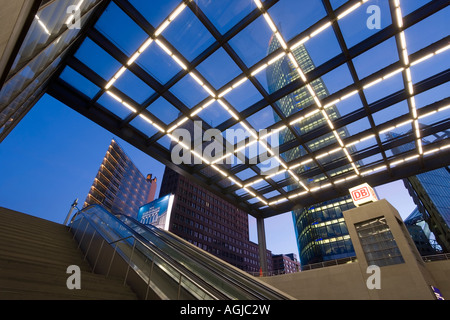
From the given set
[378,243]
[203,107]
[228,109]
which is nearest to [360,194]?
[378,243]

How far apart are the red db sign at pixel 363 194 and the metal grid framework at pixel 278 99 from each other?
44 cm

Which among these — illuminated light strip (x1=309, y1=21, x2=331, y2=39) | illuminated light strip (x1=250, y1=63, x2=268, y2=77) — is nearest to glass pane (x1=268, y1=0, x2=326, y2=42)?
illuminated light strip (x1=309, y1=21, x2=331, y2=39)

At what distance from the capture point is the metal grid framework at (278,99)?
7.75m

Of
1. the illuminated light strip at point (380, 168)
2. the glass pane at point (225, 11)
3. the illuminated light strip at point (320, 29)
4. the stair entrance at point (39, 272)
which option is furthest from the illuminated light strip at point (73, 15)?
the illuminated light strip at point (380, 168)

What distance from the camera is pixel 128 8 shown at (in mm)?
7309

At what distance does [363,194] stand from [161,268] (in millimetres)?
15124

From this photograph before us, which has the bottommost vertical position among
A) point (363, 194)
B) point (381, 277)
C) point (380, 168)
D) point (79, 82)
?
point (381, 277)

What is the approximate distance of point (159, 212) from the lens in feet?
115

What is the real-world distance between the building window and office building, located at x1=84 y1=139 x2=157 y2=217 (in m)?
67.8

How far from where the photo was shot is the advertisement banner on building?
33.7 meters

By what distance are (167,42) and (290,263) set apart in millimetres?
160104

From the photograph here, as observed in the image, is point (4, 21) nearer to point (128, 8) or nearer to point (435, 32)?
point (128, 8)

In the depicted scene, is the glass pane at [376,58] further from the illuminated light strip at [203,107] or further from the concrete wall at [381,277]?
the concrete wall at [381,277]

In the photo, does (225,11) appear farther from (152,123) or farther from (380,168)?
(380,168)
